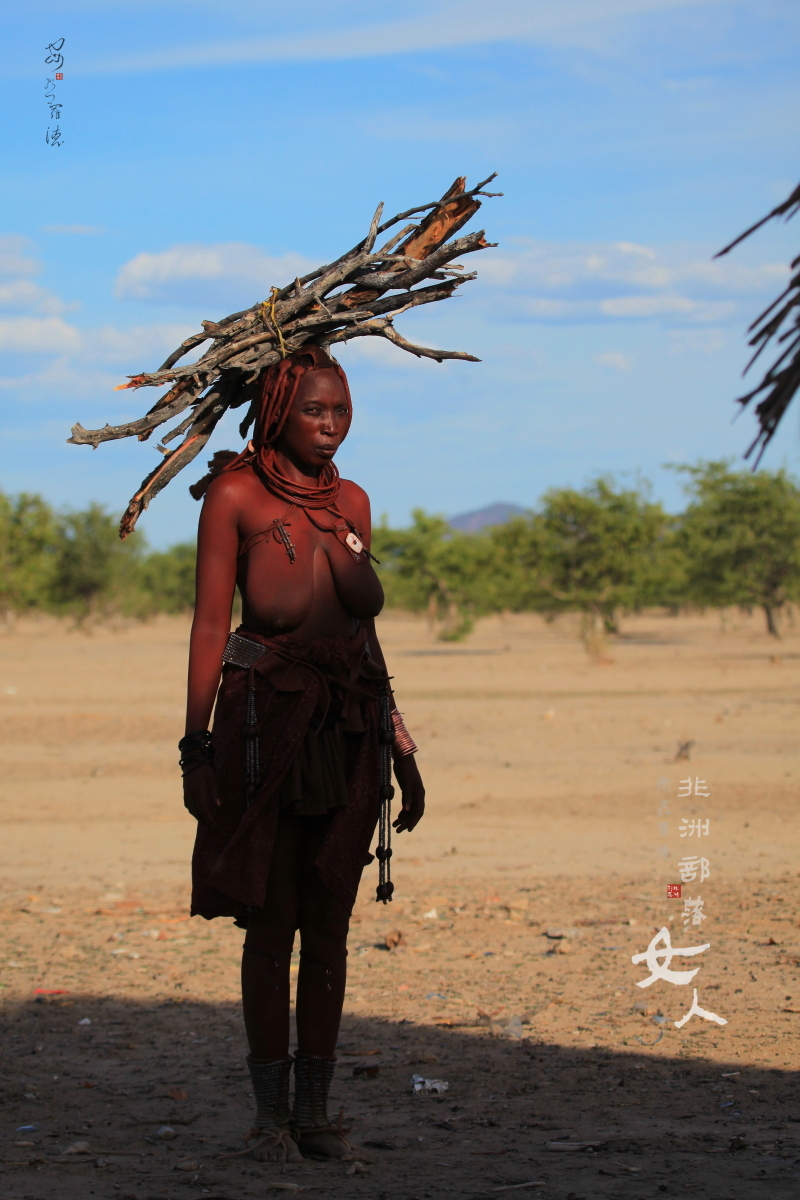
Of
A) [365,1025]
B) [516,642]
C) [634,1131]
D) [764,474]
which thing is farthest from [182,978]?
[516,642]

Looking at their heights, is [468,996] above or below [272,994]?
below

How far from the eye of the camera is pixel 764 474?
35281mm

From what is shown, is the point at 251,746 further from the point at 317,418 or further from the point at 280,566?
the point at 317,418

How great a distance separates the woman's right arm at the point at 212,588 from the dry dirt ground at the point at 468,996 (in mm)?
1181

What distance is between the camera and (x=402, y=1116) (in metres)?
3.75

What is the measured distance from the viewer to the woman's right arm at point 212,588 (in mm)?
3336

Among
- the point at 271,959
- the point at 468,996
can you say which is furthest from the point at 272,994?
the point at 468,996

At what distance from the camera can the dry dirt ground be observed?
3314 millimetres

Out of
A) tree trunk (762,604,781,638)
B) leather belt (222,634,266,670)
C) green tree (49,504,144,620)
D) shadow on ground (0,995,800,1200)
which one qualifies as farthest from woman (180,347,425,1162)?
green tree (49,504,144,620)

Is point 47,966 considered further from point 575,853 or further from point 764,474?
point 764,474

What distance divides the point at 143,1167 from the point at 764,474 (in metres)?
34.1

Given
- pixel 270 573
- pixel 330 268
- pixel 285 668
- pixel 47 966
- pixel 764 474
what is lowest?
pixel 47 966

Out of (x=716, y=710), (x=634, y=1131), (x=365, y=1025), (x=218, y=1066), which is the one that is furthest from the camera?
(x=716, y=710)

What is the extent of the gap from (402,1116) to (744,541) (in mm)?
30800
